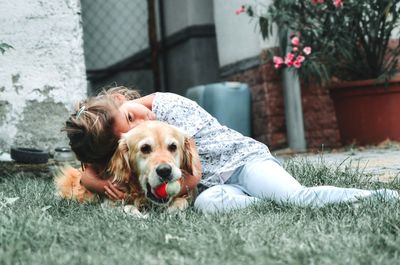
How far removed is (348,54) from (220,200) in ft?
10.2

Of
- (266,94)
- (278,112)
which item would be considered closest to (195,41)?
(266,94)

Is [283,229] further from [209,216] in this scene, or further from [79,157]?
[79,157]

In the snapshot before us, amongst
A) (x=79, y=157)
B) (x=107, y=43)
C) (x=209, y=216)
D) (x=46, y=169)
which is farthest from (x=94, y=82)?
(x=209, y=216)

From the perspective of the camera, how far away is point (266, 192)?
10.1 feet

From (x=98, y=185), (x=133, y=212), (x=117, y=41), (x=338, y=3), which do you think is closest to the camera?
(x=133, y=212)

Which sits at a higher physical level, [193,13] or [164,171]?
[193,13]

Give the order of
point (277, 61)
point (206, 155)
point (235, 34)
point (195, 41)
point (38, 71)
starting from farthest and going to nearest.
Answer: point (195, 41) → point (235, 34) → point (277, 61) → point (38, 71) → point (206, 155)

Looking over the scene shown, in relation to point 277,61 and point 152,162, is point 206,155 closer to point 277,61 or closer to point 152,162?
point 152,162

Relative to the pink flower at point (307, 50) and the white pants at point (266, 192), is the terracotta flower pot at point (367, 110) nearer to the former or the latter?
the pink flower at point (307, 50)

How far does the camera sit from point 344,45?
18.8ft

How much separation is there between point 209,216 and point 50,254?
76cm

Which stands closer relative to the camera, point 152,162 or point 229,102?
point 152,162

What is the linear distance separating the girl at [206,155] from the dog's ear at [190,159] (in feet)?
0.14

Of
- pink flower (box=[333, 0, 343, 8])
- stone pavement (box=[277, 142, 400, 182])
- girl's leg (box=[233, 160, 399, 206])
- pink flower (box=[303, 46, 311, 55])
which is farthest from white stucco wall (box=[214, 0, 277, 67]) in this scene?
girl's leg (box=[233, 160, 399, 206])
